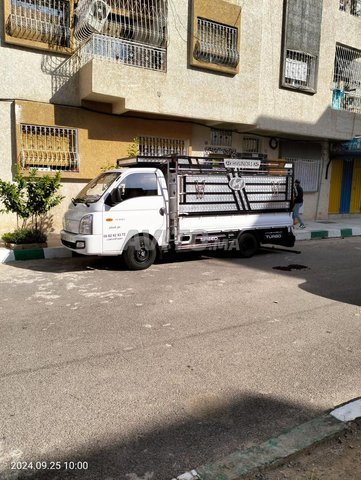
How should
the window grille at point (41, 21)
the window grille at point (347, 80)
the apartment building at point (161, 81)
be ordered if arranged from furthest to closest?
the window grille at point (347, 80) < the apartment building at point (161, 81) < the window grille at point (41, 21)

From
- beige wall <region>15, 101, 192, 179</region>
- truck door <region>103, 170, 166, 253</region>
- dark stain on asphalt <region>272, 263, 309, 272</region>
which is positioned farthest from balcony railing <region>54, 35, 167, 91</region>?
dark stain on asphalt <region>272, 263, 309, 272</region>

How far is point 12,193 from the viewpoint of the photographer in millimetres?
9266

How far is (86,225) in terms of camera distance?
7.57 m

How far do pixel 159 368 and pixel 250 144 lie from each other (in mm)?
13001

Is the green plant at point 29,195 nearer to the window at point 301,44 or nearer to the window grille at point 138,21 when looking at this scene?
the window grille at point 138,21

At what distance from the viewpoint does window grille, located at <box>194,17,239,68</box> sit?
40.9ft

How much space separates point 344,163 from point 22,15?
14.2m

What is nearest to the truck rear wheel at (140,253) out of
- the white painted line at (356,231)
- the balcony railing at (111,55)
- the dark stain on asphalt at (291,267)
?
the dark stain on asphalt at (291,267)

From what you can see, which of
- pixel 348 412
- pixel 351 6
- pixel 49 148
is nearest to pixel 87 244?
pixel 49 148

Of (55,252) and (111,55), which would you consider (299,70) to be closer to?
(111,55)

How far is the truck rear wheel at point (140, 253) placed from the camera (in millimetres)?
7951

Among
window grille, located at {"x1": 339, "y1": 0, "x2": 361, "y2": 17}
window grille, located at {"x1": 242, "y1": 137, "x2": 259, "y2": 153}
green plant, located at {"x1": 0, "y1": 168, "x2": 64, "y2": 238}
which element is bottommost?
green plant, located at {"x1": 0, "y1": 168, "x2": 64, "y2": 238}

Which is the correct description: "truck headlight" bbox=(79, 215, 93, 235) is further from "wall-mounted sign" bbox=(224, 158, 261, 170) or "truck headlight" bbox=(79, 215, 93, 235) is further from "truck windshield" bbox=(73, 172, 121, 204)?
"wall-mounted sign" bbox=(224, 158, 261, 170)

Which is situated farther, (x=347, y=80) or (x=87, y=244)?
(x=347, y=80)
